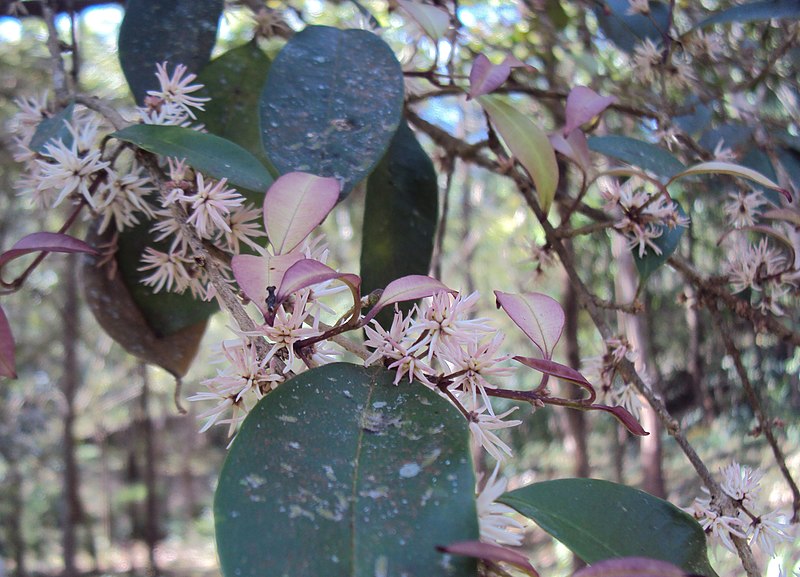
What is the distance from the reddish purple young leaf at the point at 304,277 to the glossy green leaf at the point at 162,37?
0.33 meters

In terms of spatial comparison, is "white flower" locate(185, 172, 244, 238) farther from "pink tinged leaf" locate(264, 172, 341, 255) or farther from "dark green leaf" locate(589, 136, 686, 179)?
"dark green leaf" locate(589, 136, 686, 179)

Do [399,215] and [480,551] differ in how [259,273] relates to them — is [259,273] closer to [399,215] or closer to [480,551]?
[480,551]

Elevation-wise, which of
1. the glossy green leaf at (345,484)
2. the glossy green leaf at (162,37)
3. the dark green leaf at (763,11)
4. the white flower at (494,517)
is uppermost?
the dark green leaf at (763,11)

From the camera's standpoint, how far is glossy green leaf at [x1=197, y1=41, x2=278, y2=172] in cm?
60

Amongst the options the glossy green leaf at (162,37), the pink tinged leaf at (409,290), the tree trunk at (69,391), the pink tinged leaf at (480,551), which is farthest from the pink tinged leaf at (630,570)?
the tree trunk at (69,391)

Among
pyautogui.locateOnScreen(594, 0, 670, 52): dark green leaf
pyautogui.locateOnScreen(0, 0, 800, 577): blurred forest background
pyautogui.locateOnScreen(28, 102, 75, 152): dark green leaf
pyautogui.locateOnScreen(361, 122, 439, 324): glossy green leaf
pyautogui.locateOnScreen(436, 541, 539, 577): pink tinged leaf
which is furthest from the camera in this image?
pyautogui.locateOnScreen(0, 0, 800, 577): blurred forest background

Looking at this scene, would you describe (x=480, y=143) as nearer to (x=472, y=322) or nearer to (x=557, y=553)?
(x=472, y=322)

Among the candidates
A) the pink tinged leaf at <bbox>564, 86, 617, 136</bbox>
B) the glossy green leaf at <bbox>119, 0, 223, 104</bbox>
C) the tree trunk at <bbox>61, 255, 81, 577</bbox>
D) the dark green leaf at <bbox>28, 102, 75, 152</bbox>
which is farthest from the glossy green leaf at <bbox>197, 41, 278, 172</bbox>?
the tree trunk at <bbox>61, 255, 81, 577</bbox>

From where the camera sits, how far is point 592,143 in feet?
1.85

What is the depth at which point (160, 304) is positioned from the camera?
568 millimetres

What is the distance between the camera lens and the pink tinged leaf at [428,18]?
54cm

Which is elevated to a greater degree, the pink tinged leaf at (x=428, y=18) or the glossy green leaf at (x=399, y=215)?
the pink tinged leaf at (x=428, y=18)

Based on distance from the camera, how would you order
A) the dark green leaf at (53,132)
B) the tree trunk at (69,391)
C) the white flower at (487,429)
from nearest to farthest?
the white flower at (487,429), the dark green leaf at (53,132), the tree trunk at (69,391)

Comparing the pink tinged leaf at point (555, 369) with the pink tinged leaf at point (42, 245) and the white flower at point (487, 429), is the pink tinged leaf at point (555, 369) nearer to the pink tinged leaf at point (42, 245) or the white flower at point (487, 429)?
the white flower at point (487, 429)
